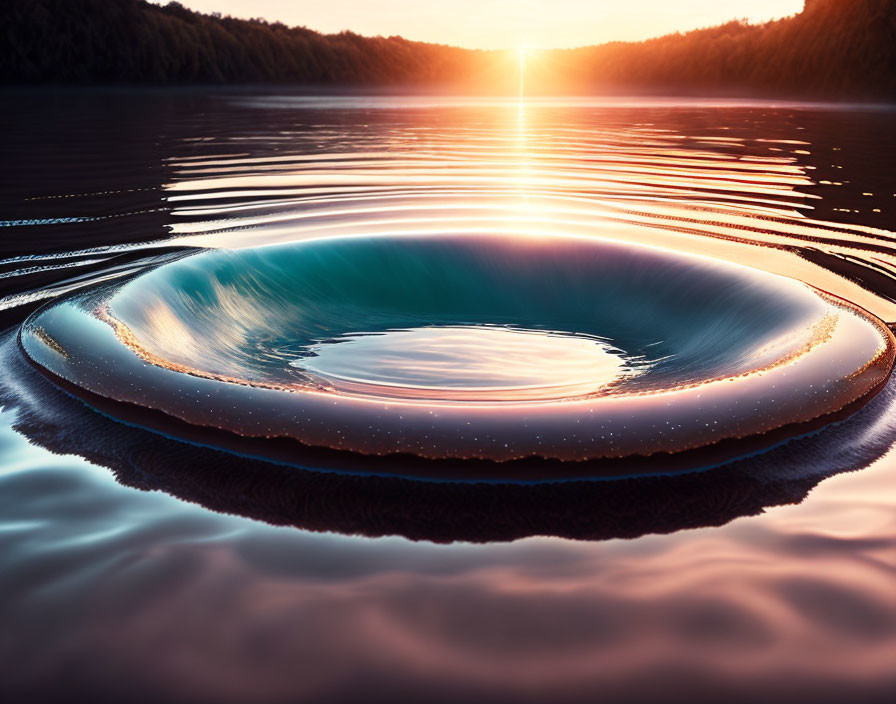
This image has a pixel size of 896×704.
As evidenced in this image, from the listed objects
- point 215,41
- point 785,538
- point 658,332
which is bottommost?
point 658,332

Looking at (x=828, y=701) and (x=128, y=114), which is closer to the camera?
(x=828, y=701)

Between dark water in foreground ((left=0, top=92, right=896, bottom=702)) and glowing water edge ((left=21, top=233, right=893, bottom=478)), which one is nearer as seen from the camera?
dark water in foreground ((left=0, top=92, right=896, bottom=702))

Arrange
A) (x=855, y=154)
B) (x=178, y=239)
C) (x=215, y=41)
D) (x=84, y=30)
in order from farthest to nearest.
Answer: (x=215, y=41)
(x=84, y=30)
(x=855, y=154)
(x=178, y=239)

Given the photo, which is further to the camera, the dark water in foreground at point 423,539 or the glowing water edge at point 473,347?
the glowing water edge at point 473,347

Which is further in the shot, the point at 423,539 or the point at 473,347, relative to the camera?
the point at 473,347

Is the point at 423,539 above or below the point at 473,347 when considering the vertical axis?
above

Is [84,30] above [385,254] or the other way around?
above

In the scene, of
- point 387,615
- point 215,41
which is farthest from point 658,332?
point 215,41

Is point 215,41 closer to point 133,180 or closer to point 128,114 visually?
point 128,114
